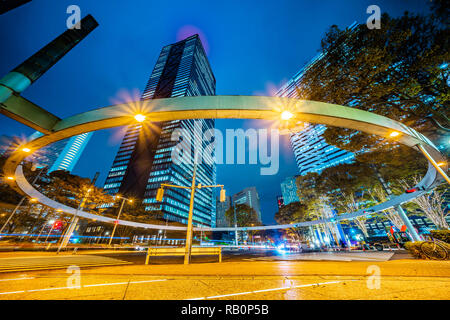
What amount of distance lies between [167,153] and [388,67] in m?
64.4

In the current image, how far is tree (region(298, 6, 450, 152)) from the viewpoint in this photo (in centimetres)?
757

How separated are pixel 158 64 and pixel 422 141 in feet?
403

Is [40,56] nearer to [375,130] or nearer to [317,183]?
[375,130]

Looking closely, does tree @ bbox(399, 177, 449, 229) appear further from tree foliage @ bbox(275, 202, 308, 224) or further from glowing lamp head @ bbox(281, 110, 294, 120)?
glowing lamp head @ bbox(281, 110, 294, 120)

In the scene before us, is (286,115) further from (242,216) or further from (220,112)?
(242,216)

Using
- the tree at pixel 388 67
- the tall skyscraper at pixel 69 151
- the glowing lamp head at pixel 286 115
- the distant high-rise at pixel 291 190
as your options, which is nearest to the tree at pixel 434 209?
the tree at pixel 388 67

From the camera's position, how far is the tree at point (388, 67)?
7.57 meters

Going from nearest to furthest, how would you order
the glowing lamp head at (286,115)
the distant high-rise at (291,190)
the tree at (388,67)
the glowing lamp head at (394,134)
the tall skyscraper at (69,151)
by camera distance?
the glowing lamp head at (286,115), the glowing lamp head at (394,134), the tree at (388,67), the distant high-rise at (291,190), the tall skyscraper at (69,151)

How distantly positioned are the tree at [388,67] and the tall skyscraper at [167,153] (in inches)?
1835

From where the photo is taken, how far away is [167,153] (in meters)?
64.0

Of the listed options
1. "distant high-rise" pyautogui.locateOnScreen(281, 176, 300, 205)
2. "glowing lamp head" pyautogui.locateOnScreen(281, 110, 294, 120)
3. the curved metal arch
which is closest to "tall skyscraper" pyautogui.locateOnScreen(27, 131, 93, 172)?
the curved metal arch

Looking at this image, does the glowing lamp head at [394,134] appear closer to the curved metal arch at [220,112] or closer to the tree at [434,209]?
the curved metal arch at [220,112]

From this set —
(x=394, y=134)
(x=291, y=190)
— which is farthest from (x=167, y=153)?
(x=394, y=134)

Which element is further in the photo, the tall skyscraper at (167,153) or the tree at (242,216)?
the tall skyscraper at (167,153)
